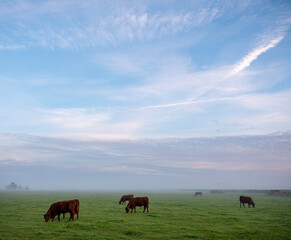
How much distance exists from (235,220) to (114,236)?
44.5 ft

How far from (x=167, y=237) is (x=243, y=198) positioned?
100ft

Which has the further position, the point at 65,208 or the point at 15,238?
the point at 65,208

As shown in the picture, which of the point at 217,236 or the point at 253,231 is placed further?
the point at 253,231

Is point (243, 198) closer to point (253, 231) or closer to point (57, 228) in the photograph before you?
point (253, 231)

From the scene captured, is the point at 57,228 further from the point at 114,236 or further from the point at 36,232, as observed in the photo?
the point at 114,236

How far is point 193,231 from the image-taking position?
17.9 metres

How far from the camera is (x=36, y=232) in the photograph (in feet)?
54.2

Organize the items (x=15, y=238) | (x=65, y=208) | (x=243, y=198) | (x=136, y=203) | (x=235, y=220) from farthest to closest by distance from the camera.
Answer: (x=243, y=198) → (x=136, y=203) → (x=235, y=220) → (x=65, y=208) → (x=15, y=238)

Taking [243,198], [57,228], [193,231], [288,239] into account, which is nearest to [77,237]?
[57,228]

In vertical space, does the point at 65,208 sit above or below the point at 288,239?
above

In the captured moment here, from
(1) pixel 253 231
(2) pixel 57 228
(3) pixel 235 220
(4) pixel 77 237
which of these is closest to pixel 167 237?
(4) pixel 77 237

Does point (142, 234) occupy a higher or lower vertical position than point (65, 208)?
lower

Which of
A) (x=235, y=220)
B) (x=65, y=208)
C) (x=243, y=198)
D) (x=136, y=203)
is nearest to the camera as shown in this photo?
(x=65, y=208)

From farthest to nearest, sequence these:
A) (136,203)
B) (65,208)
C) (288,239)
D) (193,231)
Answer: (136,203)
(65,208)
(193,231)
(288,239)
